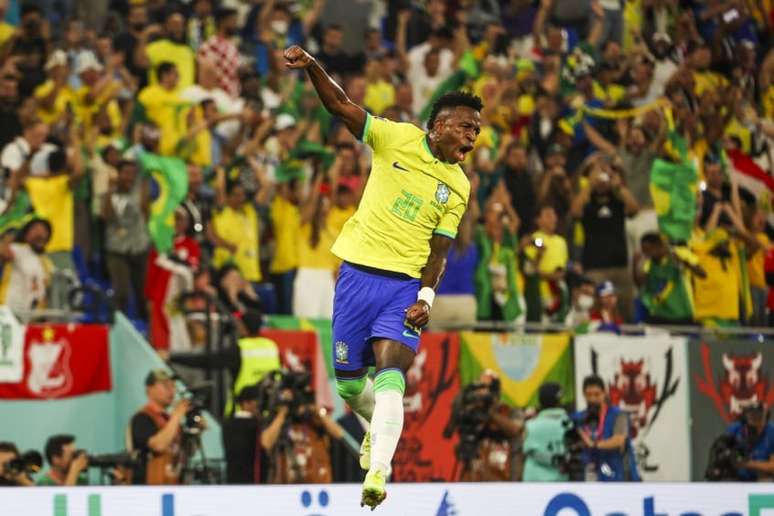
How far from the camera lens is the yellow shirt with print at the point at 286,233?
18.5 metres

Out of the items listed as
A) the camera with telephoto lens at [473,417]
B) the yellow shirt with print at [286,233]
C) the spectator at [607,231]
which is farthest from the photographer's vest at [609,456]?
the yellow shirt with print at [286,233]

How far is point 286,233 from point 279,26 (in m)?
3.82

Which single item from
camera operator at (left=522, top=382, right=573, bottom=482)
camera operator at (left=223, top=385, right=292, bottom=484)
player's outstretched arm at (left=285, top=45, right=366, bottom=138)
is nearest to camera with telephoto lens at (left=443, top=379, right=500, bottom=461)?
camera operator at (left=522, top=382, right=573, bottom=482)

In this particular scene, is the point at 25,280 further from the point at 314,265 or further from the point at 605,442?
the point at 605,442

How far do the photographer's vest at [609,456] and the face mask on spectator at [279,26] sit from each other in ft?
22.9

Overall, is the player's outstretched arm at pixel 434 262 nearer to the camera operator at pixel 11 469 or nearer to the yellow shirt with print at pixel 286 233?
the camera operator at pixel 11 469

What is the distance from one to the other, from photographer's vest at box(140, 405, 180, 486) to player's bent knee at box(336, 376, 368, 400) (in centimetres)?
397

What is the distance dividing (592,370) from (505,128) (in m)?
3.54

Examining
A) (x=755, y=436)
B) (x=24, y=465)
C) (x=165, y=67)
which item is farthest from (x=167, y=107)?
(x=755, y=436)

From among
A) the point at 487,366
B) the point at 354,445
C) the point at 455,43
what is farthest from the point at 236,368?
the point at 455,43

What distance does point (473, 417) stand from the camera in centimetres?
1648

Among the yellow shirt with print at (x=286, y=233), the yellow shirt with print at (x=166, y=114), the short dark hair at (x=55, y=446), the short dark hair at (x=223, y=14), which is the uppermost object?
the short dark hair at (x=223, y=14)

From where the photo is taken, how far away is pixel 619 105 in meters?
22.0

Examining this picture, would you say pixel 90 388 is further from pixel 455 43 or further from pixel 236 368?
pixel 455 43
